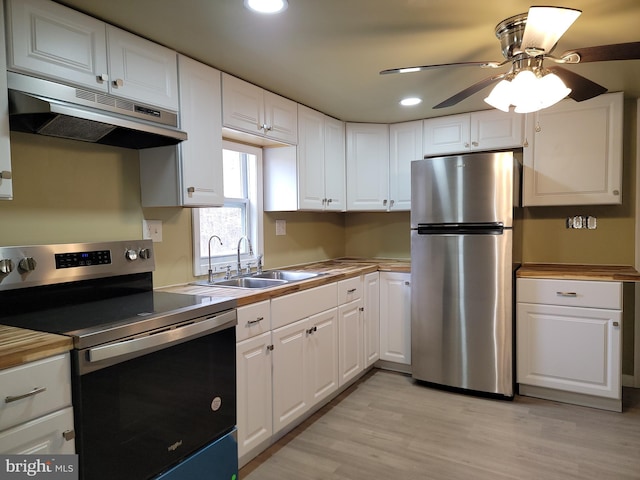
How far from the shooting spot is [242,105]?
2502mm

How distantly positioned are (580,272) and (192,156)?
8.64ft

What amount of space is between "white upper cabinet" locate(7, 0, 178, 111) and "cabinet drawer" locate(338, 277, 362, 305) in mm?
1585

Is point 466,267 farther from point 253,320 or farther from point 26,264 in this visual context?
point 26,264

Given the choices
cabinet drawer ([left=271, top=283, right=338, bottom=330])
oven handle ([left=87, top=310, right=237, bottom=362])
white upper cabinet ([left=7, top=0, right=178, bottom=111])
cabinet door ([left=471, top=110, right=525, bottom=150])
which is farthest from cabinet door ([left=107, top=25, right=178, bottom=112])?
cabinet door ([left=471, top=110, right=525, bottom=150])

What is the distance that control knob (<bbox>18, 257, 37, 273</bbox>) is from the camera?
162 cm

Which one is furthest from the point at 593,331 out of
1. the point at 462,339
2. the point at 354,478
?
the point at 354,478

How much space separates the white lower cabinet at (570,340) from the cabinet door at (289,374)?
157cm

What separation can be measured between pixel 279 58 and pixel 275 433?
6.69 ft

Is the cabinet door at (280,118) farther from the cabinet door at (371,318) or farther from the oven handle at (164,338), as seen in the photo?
the oven handle at (164,338)

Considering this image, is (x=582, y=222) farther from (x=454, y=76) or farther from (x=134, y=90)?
(x=134, y=90)

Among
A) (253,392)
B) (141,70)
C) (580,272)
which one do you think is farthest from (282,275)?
(580,272)

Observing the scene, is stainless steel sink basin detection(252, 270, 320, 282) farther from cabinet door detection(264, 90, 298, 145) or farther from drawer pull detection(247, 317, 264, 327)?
cabinet door detection(264, 90, 298, 145)

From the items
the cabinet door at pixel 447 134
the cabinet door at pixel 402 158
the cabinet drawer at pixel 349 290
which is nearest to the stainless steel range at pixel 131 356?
the cabinet drawer at pixel 349 290

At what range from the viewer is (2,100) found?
1.44m
